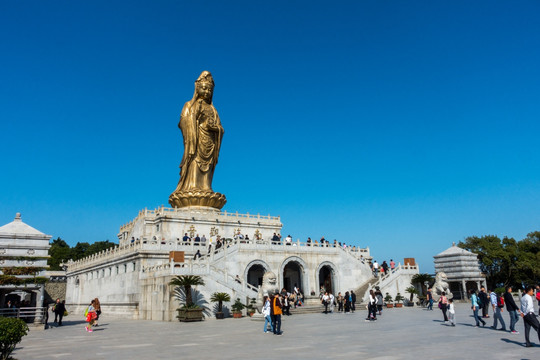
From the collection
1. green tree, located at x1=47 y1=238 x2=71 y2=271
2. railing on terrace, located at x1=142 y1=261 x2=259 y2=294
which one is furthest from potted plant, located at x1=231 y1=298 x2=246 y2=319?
green tree, located at x1=47 y1=238 x2=71 y2=271

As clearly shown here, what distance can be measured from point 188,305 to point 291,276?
1400 cm

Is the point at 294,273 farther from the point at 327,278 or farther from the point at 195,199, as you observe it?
the point at 195,199

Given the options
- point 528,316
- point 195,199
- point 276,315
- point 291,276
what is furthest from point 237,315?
point 195,199

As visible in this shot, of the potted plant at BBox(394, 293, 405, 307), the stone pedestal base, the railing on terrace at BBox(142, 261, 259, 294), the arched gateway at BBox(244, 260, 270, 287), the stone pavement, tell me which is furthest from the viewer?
A: the stone pedestal base

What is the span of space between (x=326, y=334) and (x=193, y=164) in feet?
102

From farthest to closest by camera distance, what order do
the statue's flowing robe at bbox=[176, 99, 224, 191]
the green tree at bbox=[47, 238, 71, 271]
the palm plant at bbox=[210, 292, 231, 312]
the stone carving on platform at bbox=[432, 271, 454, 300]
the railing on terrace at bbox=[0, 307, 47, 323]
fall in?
1. the green tree at bbox=[47, 238, 71, 271]
2. the statue's flowing robe at bbox=[176, 99, 224, 191]
3. the stone carving on platform at bbox=[432, 271, 454, 300]
4. the palm plant at bbox=[210, 292, 231, 312]
5. the railing on terrace at bbox=[0, 307, 47, 323]

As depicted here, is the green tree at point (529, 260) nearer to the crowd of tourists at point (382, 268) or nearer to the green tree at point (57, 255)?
the crowd of tourists at point (382, 268)

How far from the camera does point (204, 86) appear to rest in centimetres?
4481

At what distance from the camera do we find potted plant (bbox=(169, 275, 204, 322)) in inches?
916

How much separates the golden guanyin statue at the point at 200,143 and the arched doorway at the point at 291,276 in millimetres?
10486

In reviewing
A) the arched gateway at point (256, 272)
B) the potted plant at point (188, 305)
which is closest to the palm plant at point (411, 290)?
the arched gateway at point (256, 272)

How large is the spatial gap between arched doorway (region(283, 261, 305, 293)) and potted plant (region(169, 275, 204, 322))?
37.7 feet

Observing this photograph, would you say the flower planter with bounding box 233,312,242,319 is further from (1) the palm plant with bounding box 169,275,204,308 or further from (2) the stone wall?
(2) the stone wall

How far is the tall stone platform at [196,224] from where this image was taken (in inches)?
1483
